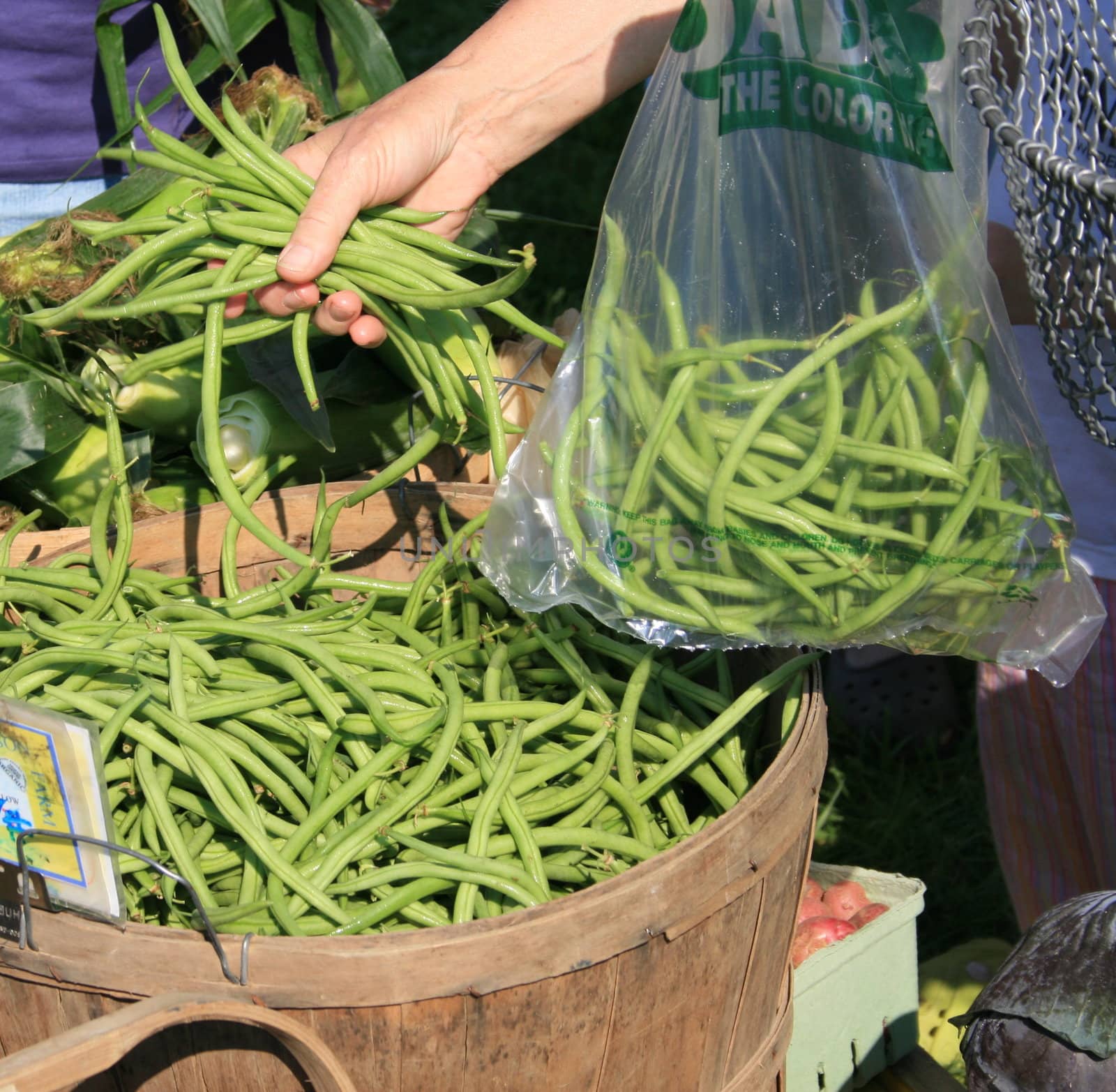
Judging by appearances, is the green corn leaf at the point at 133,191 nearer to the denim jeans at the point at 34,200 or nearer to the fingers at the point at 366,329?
the denim jeans at the point at 34,200

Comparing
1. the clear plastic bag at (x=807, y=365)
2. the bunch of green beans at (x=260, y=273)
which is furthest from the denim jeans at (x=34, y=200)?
the clear plastic bag at (x=807, y=365)

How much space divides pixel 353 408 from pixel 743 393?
1.03m

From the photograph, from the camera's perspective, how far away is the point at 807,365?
113cm

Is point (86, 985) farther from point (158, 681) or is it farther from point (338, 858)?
point (158, 681)

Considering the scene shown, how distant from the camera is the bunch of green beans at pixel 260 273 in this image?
1348 millimetres

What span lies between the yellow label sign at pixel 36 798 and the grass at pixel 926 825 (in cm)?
162

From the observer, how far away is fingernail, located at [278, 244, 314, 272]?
1.32 metres

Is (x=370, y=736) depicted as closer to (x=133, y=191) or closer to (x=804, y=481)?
(x=804, y=481)

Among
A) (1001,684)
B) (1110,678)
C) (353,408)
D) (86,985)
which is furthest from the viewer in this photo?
(353,408)

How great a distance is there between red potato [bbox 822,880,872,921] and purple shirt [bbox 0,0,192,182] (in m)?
1.76

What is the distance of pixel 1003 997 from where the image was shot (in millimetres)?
1107

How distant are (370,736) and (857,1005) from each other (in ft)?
A: 2.58

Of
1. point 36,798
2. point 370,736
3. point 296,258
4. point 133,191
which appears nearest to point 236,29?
point 133,191

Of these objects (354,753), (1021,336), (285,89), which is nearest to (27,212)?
(285,89)
